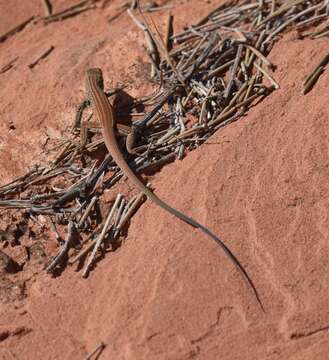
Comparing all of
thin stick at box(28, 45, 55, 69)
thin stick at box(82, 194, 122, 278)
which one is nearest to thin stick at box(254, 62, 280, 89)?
thin stick at box(82, 194, 122, 278)

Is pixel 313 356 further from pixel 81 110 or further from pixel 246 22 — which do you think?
pixel 246 22

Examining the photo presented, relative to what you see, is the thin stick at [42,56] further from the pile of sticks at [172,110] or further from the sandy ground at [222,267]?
the sandy ground at [222,267]

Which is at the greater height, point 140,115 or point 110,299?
point 140,115

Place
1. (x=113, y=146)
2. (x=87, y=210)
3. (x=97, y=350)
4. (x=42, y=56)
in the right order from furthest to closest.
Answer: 1. (x=42, y=56)
2. (x=113, y=146)
3. (x=87, y=210)
4. (x=97, y=350)

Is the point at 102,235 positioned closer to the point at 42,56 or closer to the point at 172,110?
the point at 172,110

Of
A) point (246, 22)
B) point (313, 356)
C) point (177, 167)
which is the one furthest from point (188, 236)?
point (246, 22)

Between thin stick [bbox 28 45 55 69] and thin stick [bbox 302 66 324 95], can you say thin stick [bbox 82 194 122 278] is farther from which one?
thin stick [bbox 28 45 55 69]

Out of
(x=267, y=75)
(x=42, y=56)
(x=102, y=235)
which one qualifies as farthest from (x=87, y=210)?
(x=42, y=56)
